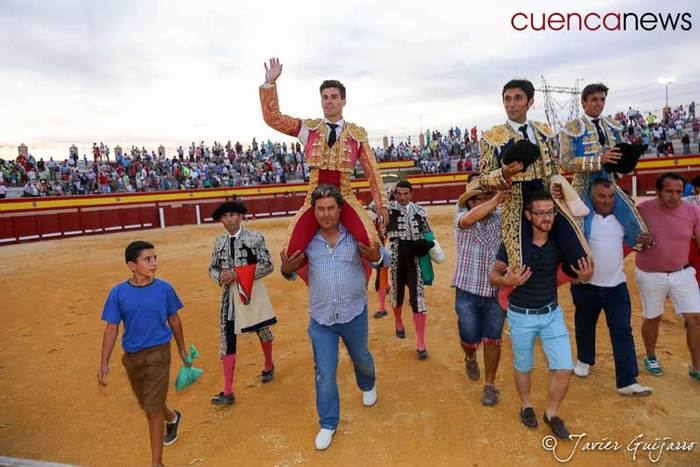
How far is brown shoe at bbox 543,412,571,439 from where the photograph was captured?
2912 millimetres

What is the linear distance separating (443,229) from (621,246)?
919 cm

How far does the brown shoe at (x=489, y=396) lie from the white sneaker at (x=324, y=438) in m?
1.17

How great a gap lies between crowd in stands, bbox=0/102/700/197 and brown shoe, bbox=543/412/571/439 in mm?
19672

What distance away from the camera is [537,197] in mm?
2730

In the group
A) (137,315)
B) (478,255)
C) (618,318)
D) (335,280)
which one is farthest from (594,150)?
(137,315)

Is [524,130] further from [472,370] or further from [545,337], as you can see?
[472,370]

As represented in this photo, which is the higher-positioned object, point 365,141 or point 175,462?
point 365,141

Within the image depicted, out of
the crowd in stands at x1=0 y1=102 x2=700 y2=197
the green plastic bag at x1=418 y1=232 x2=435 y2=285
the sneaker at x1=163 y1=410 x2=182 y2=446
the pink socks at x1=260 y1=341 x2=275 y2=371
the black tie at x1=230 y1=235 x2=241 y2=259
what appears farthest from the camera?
the crowd in stands at x1=0 y1=102 x2=700 y2=197

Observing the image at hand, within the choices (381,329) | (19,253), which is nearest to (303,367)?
(381,329)

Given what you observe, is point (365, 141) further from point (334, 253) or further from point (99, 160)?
point (99, 160)

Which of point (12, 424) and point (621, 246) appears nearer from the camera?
point (621, 246)

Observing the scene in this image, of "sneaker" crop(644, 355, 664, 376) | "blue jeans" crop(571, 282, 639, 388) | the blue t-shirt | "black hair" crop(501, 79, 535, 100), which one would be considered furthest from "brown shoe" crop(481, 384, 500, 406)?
the blue t-shirt

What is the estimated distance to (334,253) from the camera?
10.0ft

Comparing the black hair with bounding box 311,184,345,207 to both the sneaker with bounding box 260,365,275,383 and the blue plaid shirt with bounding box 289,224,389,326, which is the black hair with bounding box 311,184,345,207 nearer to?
the blue plaid shirt with bounding box 289,224,389,326
